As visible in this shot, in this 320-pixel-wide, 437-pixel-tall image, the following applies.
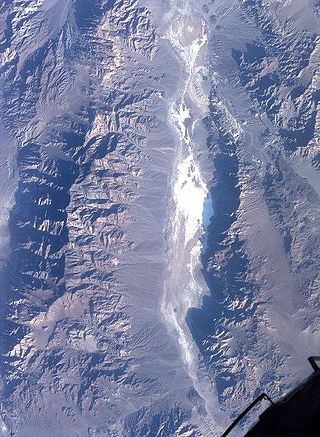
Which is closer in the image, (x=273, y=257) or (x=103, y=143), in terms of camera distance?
(x=273, y=257)

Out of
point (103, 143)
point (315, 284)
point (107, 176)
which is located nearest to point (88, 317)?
point (107, 176)

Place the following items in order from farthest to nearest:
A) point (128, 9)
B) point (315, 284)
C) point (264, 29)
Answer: point (128, 9) → point (264, 29) → point (315, 284)

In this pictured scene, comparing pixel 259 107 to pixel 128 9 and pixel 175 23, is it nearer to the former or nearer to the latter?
pixel 175 23

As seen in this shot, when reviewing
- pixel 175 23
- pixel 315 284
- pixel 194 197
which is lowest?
pixel 315 284

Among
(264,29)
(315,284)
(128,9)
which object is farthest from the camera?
(128,9)

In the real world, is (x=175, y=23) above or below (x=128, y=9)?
below

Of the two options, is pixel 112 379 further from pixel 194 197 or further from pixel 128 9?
pixel 128 9
